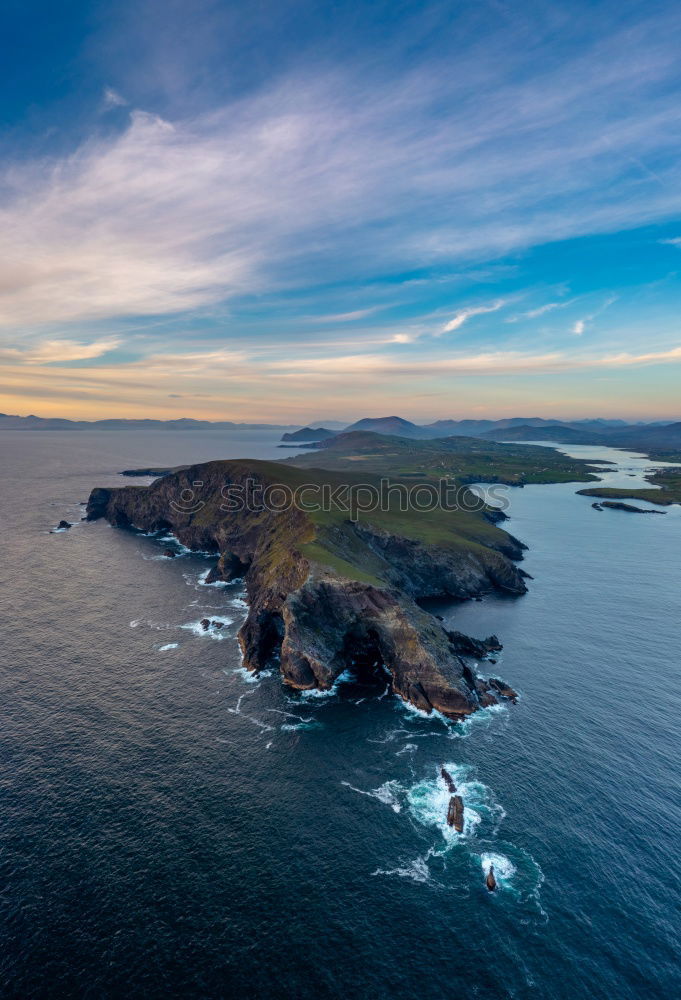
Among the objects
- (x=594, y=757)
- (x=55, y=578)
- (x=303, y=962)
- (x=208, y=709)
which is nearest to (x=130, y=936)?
(x=303, y=962)

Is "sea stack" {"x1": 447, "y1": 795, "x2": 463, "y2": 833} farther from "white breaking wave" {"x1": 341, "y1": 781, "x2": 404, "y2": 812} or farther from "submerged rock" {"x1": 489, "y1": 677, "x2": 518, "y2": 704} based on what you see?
"submerged rock" {"x1": 489, "y1": 677, "x2": 518, "y2": 704}

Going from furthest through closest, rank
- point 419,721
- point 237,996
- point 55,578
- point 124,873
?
point 55,578
point 419,721
point 124,873
point 237,996

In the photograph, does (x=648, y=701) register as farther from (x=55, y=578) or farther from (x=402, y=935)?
(x=55, y=578)

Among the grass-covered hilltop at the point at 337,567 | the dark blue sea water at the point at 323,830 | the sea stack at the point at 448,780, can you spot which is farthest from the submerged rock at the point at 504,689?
the sea stack at the point at 448,780

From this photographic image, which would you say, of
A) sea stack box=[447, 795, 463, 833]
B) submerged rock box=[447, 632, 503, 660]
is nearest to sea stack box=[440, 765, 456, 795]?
sea stack box=[447, 795, 463, 833]

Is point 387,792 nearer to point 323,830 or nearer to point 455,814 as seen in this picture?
point 455,814

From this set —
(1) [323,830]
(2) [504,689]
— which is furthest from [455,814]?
(2) [504,689]
